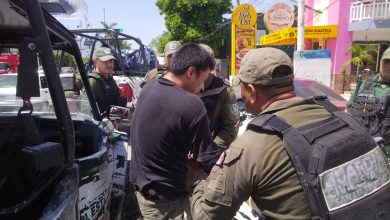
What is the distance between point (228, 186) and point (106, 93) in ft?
12.6

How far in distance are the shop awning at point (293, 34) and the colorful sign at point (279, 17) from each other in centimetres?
36

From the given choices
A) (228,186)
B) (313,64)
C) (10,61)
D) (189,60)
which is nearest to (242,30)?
(313,64)

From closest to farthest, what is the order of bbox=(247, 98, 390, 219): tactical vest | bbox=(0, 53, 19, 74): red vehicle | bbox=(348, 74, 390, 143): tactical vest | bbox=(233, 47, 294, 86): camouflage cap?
bbox=(247, 98, 390, 219): tactical vest
bbox=(233, 47, 294, 86): camouflage cap
bbox=(0, 53, 19, 74): red vehicle
bbox=(348, 74, 390, 143): tactical vest

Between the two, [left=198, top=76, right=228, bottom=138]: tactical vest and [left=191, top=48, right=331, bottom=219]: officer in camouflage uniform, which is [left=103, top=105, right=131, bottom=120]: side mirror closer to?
[left=198, top=76, right=228, bottom=138]: tactical vest

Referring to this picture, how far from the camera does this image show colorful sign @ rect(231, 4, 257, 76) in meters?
14.5

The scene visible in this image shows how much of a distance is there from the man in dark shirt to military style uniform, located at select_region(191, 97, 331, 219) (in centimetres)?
61

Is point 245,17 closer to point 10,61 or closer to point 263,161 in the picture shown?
point 10,61

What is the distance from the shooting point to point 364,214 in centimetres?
150

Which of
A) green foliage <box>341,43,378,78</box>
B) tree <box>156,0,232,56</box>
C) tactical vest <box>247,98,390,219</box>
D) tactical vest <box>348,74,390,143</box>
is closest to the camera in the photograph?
tactical vest <box>247,98,390,219</box>

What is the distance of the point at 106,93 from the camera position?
5152 mm

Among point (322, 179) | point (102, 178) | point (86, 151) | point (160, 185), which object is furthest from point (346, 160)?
point (86, 151)

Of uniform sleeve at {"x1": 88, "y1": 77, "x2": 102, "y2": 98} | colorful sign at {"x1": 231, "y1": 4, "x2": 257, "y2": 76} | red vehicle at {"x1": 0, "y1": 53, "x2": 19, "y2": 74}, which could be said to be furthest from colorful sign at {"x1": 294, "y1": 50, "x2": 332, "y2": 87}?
uniform sleeve at {"x1": 88, "y1": 77, "x2": 102, "y2": 98}

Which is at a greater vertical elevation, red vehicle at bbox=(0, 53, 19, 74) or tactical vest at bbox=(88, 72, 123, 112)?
red vehicle at bbox=(0, 53, 19, 74)

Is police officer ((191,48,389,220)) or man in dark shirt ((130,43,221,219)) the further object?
man in dark shirt ((130,43,221,219))
